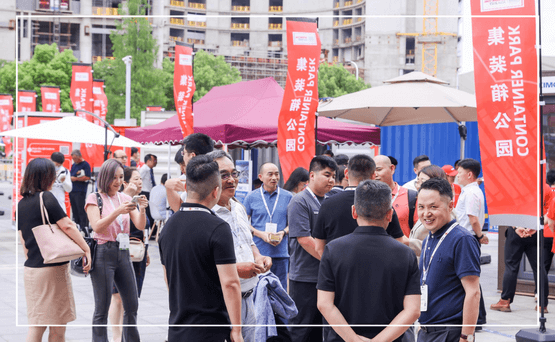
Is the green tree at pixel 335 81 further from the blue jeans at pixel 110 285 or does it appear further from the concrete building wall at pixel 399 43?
the blue jeans at pixel 110 285

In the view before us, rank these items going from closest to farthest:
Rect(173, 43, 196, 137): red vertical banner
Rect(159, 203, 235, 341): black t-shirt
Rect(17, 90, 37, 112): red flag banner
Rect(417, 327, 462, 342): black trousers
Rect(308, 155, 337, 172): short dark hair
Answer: Rect(159, 203, 235, 341): black t-shirt
Rect(417, 327, 462, 342): black trousers
Rect(308, 155, 337, 172): short dark hair
Rect(173, 43, 196, 137): red vertical banner
Rect(17, 90, 37, 112): red flag banner

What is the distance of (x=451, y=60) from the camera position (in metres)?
75.2

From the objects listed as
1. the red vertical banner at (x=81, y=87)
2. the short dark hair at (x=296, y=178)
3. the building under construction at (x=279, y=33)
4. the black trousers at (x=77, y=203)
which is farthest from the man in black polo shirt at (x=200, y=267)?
the building under construction at (x=279, y=33)

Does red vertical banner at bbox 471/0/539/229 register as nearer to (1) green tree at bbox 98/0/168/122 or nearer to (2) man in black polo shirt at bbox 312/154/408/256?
(2) man in black polo shirt at bbox 312/154/408/256

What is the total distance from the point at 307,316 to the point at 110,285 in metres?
1.65

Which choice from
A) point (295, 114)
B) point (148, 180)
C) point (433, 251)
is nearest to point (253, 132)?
point (295, 114)

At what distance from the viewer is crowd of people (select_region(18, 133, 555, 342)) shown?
3002 millimetres

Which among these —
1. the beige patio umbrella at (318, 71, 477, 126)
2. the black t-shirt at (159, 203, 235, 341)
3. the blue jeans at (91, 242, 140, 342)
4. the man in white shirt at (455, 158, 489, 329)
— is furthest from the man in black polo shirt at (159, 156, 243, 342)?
the beige patio umbrella at (318, 71, 477, 126)

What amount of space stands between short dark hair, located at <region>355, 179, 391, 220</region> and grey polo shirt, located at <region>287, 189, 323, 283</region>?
1.97 metres

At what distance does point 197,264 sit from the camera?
320cm

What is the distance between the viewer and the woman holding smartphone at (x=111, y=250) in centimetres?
522

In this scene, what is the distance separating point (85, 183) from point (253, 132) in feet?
16.0

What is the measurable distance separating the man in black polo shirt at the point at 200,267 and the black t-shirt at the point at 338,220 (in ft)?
4.14

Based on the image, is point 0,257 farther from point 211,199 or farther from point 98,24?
point 98,24
